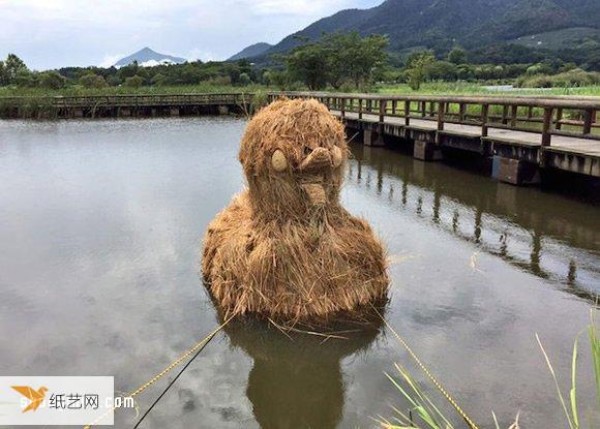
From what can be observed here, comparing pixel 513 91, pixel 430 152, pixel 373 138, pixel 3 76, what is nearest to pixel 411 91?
pixel 513 91

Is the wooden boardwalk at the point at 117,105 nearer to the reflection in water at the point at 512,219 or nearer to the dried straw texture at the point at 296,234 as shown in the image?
the reflection in water at the point at 512,219

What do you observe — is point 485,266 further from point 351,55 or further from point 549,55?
point 549,55

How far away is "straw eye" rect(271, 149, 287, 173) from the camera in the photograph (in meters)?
5.05

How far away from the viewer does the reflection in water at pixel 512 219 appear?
22.1 feet

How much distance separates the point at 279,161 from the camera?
16.6 feet

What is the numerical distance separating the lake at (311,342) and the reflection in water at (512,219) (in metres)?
0.04

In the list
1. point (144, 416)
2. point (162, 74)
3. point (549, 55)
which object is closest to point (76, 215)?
point (144, 416)

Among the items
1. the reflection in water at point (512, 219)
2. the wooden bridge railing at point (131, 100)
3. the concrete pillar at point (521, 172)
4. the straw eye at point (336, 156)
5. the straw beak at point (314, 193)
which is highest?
the straw eye at point (336, 156)

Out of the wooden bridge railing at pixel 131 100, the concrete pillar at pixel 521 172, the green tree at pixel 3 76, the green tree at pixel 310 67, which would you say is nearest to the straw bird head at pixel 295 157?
the concrete pillar at pixel 521 172

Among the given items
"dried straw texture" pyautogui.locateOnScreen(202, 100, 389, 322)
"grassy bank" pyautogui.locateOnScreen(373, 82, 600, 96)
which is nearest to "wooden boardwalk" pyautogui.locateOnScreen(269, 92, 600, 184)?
"grassy bank" pyautogui.locateOnScreen(373, 82, 600, 96)

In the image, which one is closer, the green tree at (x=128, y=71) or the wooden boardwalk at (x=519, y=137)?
the wooden boardwalk at (x=519, y=137)

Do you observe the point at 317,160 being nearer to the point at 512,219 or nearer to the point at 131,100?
the point at 512,219

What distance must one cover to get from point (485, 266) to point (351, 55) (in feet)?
145

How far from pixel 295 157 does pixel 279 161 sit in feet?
0.51
